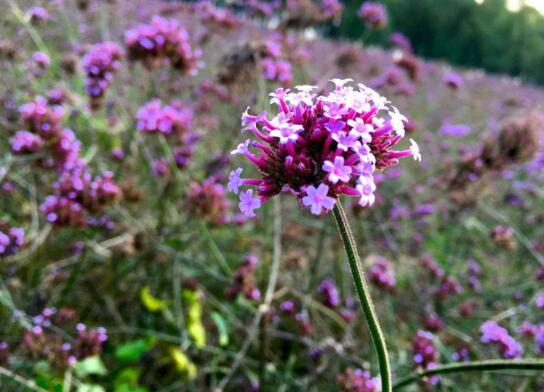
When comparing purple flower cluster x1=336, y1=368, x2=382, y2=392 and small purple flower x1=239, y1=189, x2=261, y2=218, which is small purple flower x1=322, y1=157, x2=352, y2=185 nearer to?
small purple flower x1=239, y1=189, x2=261, y2=218

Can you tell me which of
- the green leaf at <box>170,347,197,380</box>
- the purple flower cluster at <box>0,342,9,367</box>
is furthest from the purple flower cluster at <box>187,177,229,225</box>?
the purple flower cluster at <box>0,342,9,367</box>

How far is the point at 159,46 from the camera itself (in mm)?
3301

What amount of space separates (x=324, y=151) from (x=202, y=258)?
3122 mm

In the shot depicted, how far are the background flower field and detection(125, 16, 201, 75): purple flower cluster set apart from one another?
1 centimetres

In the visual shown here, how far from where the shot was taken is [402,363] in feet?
9.25

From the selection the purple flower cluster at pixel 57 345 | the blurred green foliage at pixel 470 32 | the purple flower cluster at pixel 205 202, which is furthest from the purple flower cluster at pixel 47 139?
the blurred green foliage at pixel 470 32

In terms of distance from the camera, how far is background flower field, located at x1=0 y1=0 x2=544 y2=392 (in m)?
2.62

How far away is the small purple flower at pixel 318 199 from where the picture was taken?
1.05m

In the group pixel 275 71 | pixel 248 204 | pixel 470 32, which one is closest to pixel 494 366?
pixel 248 204

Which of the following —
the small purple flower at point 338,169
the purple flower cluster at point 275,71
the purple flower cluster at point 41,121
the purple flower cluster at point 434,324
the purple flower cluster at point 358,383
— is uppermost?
the small purple flower at point 338,169

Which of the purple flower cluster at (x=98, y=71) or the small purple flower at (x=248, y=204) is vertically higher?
the small purple flower at (x=248, y=204)

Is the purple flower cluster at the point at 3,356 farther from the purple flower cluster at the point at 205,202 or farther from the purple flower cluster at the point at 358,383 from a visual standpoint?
the purple flower cluster at the point at 358,383

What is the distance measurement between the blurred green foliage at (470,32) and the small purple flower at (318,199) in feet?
116

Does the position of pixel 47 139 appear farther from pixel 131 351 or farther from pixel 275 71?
pixel 275 71
